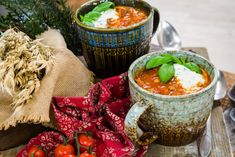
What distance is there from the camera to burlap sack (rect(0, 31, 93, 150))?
63cm

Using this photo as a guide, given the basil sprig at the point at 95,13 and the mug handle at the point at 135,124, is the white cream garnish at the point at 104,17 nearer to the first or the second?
the basil sprig at the point at 95,13

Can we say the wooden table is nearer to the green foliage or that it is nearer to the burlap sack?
the burlap sack

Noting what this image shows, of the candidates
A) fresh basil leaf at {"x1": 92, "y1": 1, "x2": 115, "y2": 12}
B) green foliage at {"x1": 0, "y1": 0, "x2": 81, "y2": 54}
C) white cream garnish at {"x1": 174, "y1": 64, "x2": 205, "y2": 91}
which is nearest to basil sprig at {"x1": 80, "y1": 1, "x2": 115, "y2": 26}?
fresh basil leaf at {"x1": 92, "y1": 1, "x2": 115, "y2": 12}

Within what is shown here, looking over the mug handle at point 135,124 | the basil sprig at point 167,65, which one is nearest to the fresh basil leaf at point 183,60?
the basil sprig at point 167,65

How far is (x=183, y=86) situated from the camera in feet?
2.02

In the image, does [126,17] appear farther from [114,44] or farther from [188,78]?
[188,78]

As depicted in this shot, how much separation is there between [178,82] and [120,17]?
21 cm

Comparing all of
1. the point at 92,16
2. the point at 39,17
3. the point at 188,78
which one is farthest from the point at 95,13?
the point at 188,78

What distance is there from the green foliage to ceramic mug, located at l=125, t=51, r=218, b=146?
0.86 ft

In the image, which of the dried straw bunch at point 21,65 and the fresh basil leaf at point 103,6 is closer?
the dried straw bunch at point 21,65

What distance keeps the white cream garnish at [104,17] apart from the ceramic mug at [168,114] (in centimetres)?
12

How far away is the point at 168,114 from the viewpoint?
0.60 m

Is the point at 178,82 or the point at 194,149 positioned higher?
the point at 178,82

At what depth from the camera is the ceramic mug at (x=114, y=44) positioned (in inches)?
28.1
